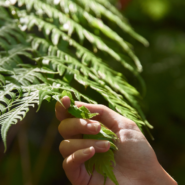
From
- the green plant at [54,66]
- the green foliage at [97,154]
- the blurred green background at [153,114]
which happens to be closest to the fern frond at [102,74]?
the green plant at [54,66]

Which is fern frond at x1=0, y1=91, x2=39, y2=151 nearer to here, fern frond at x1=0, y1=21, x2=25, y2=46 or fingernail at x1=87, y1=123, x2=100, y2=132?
fingernail at x1=87, y1=123, x2=100, y2=132

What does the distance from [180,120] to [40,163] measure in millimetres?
1488

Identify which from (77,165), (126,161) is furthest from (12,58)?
(126,161)

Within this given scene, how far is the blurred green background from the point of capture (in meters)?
2.13

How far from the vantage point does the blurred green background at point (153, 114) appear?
213 cm

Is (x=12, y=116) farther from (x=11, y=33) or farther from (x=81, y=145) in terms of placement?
(x=11, y=33)

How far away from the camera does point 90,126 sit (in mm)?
595

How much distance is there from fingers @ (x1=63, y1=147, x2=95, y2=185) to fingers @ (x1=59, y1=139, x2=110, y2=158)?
0.06ft

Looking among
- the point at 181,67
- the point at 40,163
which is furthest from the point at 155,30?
the point at 40,163

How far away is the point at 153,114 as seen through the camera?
2201 mm

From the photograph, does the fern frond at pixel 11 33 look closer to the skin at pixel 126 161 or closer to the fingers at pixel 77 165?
the skin at pixel 126 161

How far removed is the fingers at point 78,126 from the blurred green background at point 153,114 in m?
1.21

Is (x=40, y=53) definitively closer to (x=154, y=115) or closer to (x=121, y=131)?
(x=121, y=131)

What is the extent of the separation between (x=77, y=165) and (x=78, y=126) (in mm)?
145
